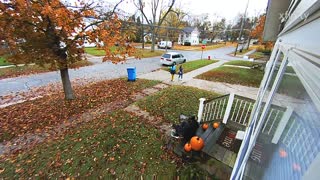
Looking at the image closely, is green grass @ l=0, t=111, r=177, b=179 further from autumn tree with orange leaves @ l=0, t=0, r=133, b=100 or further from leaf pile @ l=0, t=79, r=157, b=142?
autumn tree with orange leaves @ l=0, t=0, r=133, b=100

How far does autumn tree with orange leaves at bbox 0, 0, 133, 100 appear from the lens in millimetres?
4613

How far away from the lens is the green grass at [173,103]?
21.3ft

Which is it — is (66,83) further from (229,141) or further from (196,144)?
(229,141)

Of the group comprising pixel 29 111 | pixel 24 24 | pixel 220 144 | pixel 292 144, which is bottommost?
pixel 29 111

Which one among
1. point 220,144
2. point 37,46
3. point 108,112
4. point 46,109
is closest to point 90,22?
point 37,46

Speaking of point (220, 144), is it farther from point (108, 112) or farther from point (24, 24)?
point (24, 24)

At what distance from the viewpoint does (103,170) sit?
146 inches

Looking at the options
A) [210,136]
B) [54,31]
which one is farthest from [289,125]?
[54,31]

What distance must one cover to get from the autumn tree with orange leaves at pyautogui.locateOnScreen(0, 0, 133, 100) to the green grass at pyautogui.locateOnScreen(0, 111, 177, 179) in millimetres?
3026

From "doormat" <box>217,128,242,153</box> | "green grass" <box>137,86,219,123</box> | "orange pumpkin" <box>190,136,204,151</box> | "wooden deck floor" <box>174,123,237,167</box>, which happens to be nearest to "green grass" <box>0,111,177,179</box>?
"wooden deck floor" <box>174,123,237,167</box>

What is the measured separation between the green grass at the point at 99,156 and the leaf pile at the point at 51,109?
1.35 metres

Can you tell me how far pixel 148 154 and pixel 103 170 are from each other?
46.0 inches

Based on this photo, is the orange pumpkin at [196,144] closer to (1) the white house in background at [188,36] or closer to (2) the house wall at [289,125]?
(2) the house wall at [289,125]

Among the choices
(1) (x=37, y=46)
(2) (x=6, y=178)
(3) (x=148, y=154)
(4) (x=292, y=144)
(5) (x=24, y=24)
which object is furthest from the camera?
(1) (x=37, y=46)
